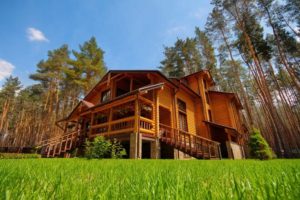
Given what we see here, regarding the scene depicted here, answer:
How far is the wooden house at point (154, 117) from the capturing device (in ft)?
35.8

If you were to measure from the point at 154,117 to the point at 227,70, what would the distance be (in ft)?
88.3

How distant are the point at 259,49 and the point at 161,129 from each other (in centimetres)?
1840

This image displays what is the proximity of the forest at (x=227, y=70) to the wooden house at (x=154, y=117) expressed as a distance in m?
4.68

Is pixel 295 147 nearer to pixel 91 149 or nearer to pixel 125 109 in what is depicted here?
pixel 125 109

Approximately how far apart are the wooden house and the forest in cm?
468

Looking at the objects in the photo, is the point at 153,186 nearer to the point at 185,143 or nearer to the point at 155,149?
the point at 155,149

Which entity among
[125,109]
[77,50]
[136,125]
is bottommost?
[136,125]

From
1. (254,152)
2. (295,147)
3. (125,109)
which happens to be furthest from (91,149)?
(295,147)

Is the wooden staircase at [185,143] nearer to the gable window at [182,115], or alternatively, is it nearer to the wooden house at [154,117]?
the wooden house at [154,117]

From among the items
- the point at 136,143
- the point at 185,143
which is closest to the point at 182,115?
the point at 185,143

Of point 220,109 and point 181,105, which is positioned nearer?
point 181,105

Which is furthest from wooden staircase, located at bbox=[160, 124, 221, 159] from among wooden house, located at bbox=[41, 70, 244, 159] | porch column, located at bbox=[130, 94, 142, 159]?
porch column, located at bbox=[130, 94, 142, 159]

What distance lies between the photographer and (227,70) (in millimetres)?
32844

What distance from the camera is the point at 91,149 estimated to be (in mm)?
7191
